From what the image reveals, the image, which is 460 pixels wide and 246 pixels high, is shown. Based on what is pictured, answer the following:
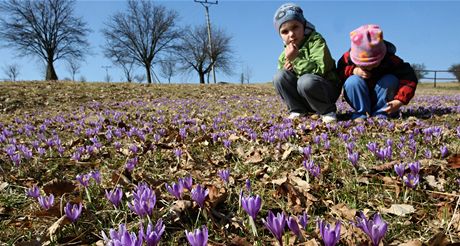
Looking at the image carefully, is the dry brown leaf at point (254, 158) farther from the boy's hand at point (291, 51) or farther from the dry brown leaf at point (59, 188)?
the boy's hand at point (291, 51)

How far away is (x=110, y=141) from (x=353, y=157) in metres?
2.48

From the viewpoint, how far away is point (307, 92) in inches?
175

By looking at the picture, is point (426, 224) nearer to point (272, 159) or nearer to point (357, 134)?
point (272, 159)

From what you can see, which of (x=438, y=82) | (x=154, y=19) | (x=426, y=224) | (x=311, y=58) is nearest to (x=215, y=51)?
(x=154, y=19)

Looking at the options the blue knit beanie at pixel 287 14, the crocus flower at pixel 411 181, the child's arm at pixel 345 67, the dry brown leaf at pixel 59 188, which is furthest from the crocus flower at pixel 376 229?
the child's arm at pixel 345 67

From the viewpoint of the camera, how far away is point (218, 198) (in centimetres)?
163

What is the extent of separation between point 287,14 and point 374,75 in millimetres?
1406

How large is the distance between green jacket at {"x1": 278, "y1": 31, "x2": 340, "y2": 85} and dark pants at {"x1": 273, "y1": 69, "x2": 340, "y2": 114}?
0.27ft

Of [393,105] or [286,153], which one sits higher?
[393,105]

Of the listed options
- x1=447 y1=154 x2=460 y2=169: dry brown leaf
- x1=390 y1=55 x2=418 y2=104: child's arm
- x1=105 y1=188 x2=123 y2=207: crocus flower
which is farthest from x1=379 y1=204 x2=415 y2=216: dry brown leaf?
x1=390 y1=55 x2=418 y2=104: child's arm

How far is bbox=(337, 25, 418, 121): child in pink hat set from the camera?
3850 millimetres

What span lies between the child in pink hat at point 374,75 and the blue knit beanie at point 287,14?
0.65 m

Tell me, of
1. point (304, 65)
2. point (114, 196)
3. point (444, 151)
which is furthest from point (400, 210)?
point (304, 65)

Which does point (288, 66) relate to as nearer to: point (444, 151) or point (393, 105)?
point (393, 105)
